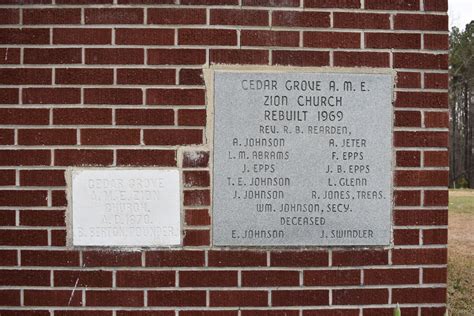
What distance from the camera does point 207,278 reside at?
2.90 m

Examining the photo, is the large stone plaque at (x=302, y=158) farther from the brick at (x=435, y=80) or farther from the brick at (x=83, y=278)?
the brick at (x=83, y=278)

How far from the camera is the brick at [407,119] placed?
2.92 m

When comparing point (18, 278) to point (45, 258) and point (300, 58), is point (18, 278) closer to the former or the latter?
point (45, 258)

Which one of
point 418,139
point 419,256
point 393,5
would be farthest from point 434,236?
point 393,5

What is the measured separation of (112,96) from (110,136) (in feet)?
0.66

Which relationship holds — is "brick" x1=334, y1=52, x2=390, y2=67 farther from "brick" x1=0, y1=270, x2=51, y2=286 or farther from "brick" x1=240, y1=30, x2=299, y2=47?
"brick" x1=0, y1=270, x2=51, y2=286

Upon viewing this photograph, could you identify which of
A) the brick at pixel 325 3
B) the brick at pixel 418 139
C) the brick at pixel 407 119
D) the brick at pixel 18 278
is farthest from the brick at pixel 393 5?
the brick at pixel 18 278

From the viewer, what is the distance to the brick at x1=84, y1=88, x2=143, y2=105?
2.87 m

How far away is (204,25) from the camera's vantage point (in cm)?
288

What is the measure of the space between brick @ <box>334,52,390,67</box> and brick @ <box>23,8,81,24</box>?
1334mm

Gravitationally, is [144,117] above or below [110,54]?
below

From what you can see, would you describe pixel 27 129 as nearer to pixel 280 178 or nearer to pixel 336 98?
pixel 280 178

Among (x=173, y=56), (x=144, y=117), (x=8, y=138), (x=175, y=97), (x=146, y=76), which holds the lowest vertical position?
(x=8, y=138)

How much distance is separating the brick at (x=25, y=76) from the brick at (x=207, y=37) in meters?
0.70
